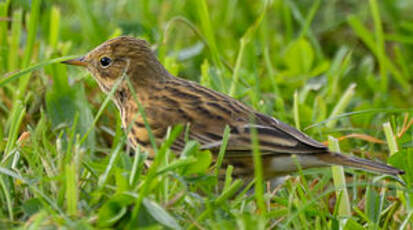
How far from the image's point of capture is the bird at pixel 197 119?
3588 millimetres

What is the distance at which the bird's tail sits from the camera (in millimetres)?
3338

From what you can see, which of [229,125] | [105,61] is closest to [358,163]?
[229,125]

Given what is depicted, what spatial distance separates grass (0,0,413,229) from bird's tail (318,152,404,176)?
0.32ft

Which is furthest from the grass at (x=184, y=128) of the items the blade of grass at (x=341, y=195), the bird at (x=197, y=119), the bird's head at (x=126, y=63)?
the bird's head at (x=126, y=63)

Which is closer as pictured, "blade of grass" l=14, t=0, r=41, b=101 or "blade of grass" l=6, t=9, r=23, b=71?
"blade of grass" l=14, t=0, r=41, b=101

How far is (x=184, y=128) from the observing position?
3.81m

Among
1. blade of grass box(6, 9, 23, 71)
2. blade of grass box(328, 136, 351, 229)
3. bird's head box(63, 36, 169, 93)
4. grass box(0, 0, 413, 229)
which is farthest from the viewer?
blade of grass box(6, 9, 23, 71)

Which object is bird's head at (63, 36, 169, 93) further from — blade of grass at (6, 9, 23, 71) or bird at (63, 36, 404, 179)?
blade of grass at (6, 9, 23, 71)

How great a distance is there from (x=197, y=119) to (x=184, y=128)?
93mm

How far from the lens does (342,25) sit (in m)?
7.19

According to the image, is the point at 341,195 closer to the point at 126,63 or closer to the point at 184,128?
the point at 184,128

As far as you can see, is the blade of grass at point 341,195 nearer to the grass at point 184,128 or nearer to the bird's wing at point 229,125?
the grass at point 184,128

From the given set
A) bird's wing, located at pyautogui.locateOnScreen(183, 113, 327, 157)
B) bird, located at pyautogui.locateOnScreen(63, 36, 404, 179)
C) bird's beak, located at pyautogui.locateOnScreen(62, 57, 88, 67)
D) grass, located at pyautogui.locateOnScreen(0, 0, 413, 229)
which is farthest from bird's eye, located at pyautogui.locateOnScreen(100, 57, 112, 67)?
bird's wing, located at pyautogui.locateOnScreen(183, 113, 327, 157)

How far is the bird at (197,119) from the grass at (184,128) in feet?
0.42
